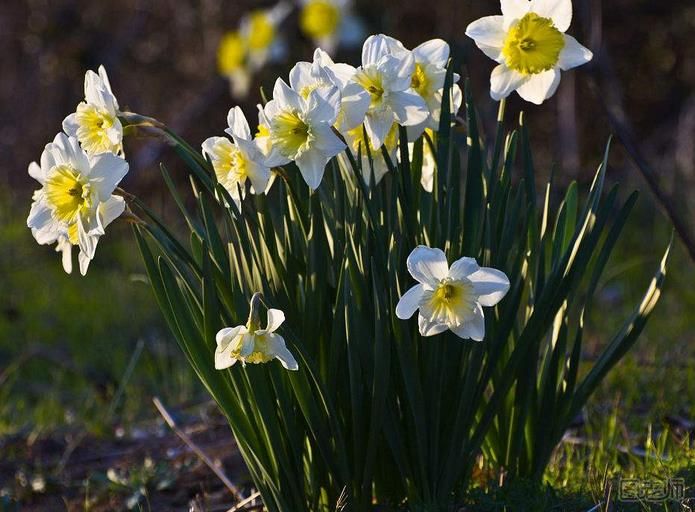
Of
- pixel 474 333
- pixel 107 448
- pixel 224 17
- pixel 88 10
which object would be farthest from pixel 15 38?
pixel 474 333

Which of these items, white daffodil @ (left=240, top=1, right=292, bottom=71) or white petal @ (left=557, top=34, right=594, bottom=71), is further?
white daffodil @ (left=240, top=1, right=292, bottom=71)

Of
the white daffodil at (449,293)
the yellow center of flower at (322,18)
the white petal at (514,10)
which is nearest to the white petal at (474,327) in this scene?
the white daffodil at (449,293)

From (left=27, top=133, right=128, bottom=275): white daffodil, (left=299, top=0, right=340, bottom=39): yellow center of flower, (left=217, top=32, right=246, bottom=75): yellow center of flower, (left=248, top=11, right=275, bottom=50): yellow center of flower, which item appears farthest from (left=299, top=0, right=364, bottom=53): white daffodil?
(left=27, top=133, right=128, bottom=275): white daffodil

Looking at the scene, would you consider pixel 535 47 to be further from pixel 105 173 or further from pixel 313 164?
pixel 105 173

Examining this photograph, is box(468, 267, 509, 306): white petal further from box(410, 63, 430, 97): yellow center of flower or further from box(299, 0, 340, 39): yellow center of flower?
box(299, 0, 340, 39): yellow center of flower

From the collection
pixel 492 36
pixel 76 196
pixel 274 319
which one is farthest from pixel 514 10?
pixel 76 196

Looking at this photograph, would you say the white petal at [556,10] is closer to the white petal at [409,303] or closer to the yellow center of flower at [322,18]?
the white petal at [409,303]
